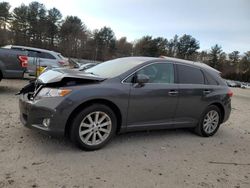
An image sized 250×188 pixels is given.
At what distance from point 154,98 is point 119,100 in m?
0.73

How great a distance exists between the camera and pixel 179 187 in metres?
3.37

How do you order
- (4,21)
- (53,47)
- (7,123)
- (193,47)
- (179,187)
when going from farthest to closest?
(193,47) < (53,47) < (4,21) < (7,123) < (179,187)

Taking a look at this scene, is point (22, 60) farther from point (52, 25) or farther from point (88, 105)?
point (52, 25)

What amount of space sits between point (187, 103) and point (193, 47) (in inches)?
3577

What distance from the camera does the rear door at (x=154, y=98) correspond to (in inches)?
178

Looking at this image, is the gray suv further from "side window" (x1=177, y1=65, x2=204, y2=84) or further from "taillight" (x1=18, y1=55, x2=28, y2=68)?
"taillight" (x1=18, y1=55, x2=28, y2=68)

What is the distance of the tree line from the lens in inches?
2314

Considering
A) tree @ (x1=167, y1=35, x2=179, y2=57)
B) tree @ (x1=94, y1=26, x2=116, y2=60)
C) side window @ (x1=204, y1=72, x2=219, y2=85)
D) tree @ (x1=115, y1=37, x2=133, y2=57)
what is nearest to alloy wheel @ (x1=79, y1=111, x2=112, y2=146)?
side window @ (x1=204, y1=72, x2=219, y2=85)

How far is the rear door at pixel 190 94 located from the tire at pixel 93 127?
1.54 m

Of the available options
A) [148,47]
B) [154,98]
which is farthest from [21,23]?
[154,98]

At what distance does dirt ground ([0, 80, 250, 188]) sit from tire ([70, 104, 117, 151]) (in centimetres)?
16

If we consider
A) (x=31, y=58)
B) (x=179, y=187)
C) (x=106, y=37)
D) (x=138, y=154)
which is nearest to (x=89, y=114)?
(x=138, y=154)

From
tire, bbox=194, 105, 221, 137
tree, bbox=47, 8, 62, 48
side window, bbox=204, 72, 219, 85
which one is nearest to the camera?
tire, bbox=194, 105, 221, 137

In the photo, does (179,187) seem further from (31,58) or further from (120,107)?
(31,58)
